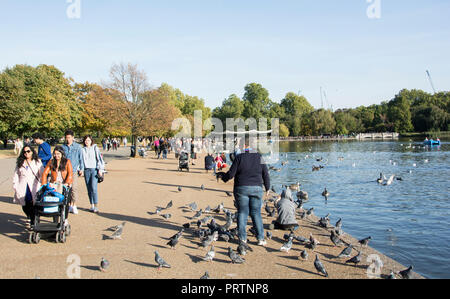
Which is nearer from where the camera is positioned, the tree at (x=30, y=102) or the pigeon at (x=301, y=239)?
the pigeon at (x=301, y=239)

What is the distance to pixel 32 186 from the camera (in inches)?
315

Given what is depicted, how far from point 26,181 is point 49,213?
128cm

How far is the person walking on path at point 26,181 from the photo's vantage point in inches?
310

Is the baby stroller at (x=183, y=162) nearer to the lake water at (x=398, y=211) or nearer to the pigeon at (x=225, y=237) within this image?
the lake water at (x=398, y=211)

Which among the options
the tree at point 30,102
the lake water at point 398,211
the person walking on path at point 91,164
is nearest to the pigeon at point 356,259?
the lake water at point 398,211

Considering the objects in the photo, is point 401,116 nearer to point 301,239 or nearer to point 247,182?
point 301,239

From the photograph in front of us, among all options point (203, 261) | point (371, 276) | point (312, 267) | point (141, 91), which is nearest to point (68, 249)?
point (203, 261)

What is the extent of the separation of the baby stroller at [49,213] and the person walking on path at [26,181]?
1.97ft

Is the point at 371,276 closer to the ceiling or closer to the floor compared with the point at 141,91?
closer to the floor

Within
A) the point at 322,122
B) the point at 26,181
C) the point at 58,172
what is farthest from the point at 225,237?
the point at 322,122

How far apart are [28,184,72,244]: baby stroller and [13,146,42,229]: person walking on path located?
1.97ft

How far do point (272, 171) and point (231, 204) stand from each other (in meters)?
17.8
